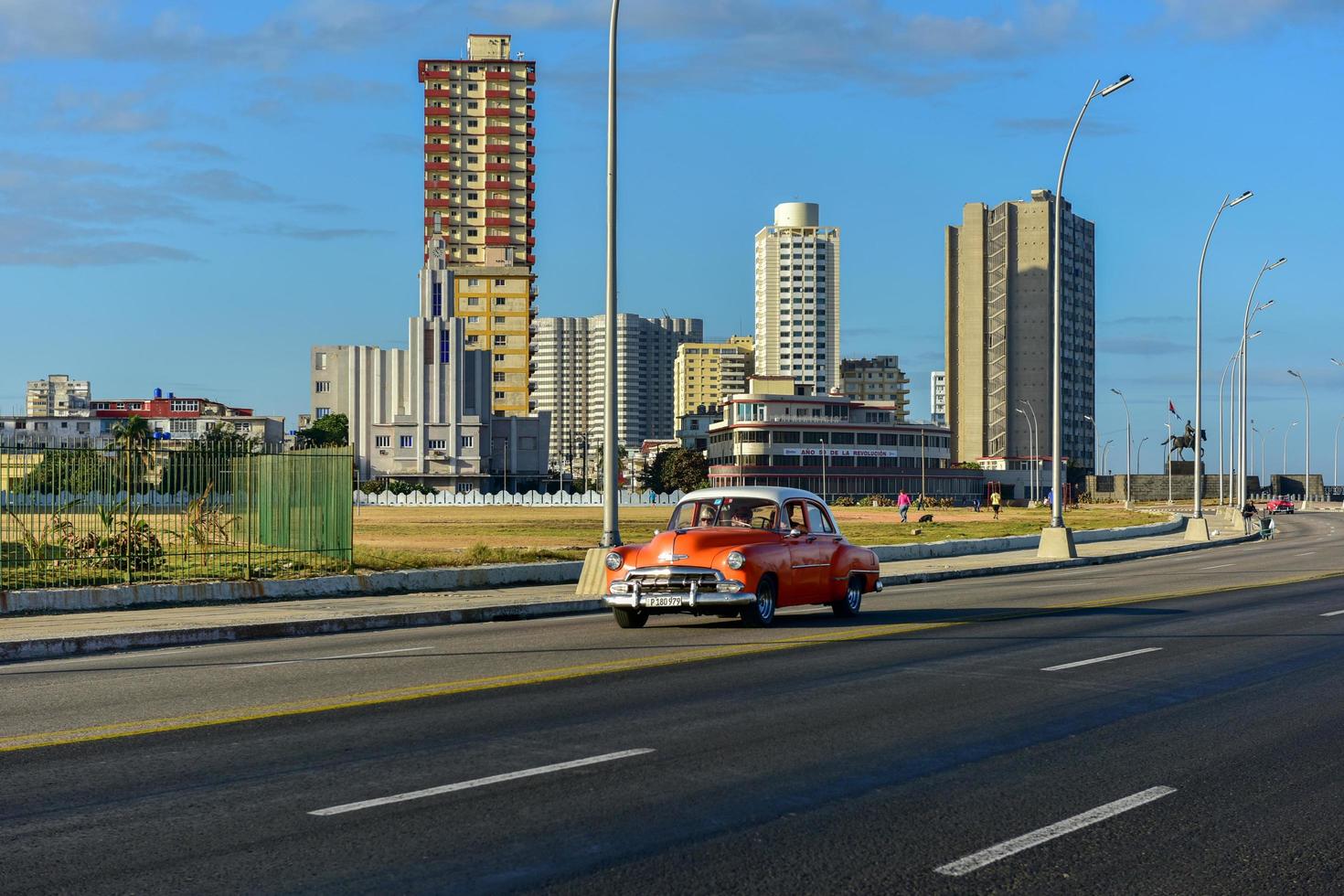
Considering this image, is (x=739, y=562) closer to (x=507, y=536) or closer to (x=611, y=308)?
(x=611, y=308)

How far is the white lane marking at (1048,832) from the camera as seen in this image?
20.7 feet

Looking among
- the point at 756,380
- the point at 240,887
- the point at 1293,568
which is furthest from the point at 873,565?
the point at 756,380

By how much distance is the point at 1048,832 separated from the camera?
22.8 ft

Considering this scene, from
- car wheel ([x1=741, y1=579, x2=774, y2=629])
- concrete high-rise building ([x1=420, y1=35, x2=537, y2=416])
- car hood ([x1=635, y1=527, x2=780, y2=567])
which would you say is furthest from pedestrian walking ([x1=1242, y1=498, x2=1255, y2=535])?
concrete high-rise building ([x1=420, y1=35, x2=537, y2=416])

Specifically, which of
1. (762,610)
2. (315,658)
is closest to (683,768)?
(315,658)

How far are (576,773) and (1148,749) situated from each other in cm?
386

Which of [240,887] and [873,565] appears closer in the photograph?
[240,887]

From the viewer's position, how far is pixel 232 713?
35.0ft

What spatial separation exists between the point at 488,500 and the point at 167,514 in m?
113

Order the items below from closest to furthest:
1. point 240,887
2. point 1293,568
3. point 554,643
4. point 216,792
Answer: point 240,887, point 216,792, point 554,643, point 1293,568

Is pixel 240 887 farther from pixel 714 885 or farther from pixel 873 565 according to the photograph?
pixel 873 565

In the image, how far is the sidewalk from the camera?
16.3m

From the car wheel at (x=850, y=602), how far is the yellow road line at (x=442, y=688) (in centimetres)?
117

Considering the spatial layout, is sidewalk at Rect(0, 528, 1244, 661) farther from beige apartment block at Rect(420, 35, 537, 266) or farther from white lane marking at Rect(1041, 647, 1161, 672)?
beige apartment block at Rect(420, 35, 537, 266)
